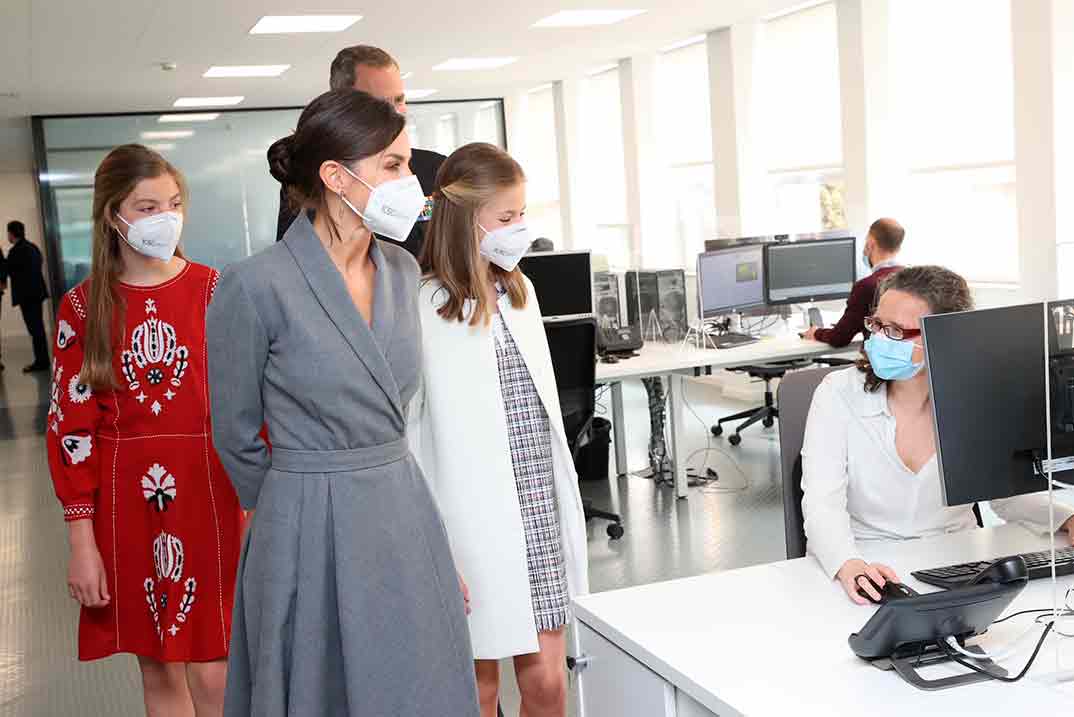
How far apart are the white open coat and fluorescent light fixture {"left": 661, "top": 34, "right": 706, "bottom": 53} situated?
8.38 metres

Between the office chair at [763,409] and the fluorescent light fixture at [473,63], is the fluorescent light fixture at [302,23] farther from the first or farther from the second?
the office chair at [763,409]

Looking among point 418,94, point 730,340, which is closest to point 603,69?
point 418,94

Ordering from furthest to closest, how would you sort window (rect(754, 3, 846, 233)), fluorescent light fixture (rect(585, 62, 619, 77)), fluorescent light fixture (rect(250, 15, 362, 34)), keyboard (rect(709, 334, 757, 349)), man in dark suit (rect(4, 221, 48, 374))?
man in dark suit (rect(4, 221, 48, 374))
fluorescent light fixture (rect(585, 62, 619, 77))
window (rect(754, 3, 846, 233))
fluorescent light fixture (rect(250, 15, 362, 34))
keyboard (rect(709, 334, 757, 349))

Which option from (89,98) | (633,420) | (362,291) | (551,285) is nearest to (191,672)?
(362,291)

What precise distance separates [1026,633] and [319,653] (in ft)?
3.29

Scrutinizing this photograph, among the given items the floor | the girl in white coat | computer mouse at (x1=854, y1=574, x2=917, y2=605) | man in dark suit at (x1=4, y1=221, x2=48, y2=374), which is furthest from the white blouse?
man in dark suit at (x1=4, y1=221, x2=48, y2=374)

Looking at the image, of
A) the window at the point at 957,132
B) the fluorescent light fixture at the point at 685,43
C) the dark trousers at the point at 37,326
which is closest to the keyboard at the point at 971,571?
the window at the point at 957,132

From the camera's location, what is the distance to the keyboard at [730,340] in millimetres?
5680

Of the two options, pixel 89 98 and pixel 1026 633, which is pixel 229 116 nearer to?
pixel 89 98

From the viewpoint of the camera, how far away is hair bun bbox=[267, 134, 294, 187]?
1718 mm

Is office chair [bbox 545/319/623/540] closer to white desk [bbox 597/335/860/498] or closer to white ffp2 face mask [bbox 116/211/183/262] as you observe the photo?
white desk [bbox 597/335/860/498]

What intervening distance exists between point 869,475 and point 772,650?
0.64 meters

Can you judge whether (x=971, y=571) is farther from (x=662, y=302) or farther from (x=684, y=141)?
(x=684, y=141)

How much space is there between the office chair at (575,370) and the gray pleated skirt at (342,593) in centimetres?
263
